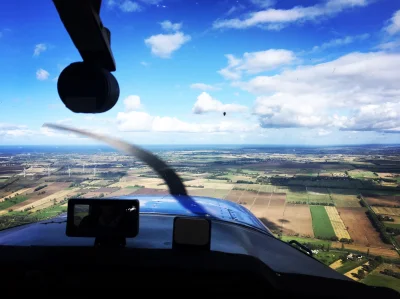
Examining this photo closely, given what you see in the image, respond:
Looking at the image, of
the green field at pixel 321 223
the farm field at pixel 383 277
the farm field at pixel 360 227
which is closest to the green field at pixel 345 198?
the farm field at pixel 360 227

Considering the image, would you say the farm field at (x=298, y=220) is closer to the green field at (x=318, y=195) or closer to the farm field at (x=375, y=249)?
the farm field at (x=375, y=249)

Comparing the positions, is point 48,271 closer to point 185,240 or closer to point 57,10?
point 185,240

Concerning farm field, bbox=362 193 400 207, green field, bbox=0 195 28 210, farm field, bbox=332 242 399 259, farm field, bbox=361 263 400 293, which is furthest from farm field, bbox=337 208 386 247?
green field, bbox=0 195 28 210

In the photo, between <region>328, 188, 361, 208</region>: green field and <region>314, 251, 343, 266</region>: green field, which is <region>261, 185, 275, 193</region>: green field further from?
<region>314, 251, 343, 266</region>: green field

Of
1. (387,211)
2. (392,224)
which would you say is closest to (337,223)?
(392,224)

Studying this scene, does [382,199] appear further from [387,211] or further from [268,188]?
[268,188]
